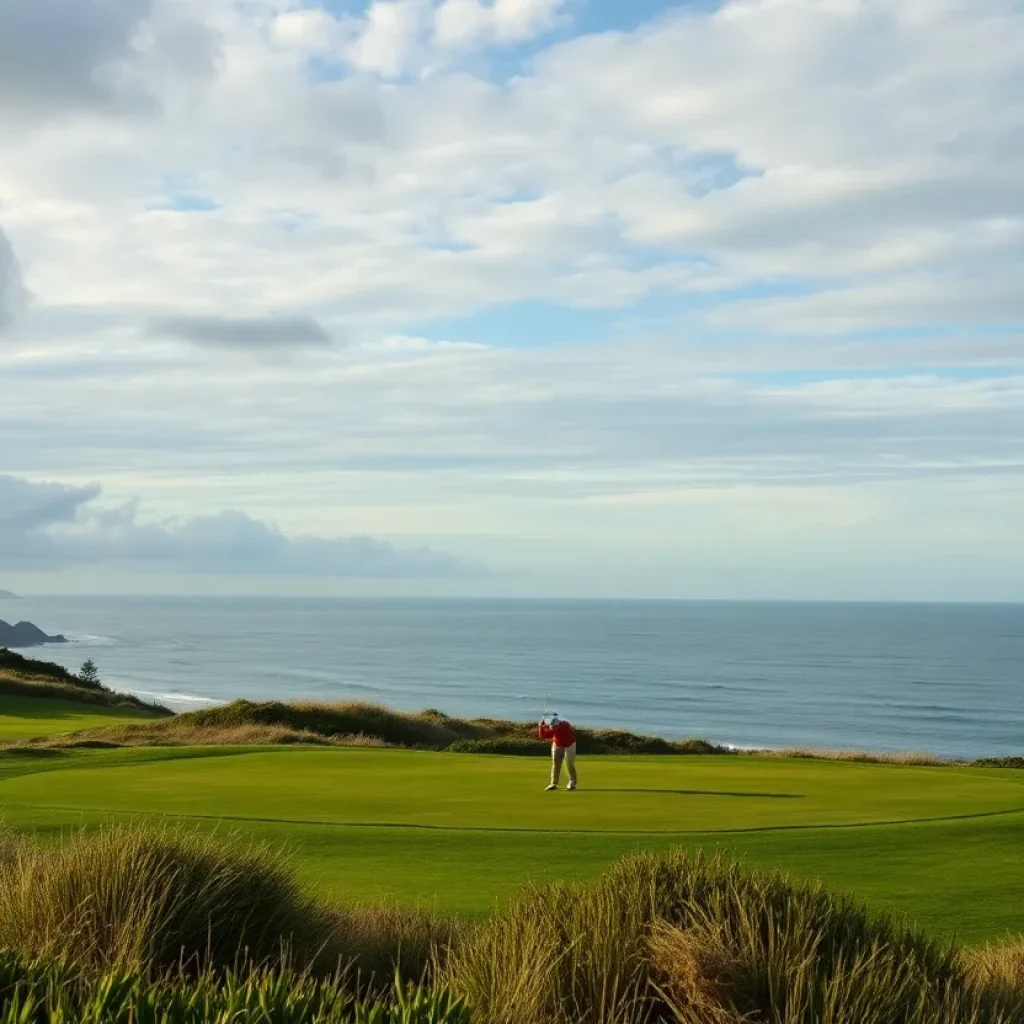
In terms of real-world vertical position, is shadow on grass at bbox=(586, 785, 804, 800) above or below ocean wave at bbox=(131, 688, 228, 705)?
above

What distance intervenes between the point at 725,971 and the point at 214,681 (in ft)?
314

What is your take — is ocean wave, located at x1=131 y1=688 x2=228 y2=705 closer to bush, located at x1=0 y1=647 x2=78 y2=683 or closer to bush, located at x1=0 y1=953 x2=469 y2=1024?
bush, located at x1=0 y1=647 x2=78 y2=683

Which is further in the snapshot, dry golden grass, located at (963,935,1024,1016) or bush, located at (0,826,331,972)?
bush, located at (0,826,331,972)

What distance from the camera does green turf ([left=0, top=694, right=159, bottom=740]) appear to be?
30.9 metres

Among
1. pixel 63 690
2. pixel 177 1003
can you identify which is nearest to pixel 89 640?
pixel 63 690

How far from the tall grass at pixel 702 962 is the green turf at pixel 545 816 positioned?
2.97 m

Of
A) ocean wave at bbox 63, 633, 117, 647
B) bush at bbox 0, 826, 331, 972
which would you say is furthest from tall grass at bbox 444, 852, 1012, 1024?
ocean wave at bbox 63, 633, 117, 647

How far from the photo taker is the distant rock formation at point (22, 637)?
15850cm

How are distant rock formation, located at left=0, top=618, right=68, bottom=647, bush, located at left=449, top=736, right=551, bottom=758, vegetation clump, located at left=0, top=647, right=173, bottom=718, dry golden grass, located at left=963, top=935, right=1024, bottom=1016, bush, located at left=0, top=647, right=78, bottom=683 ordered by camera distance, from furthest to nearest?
1. distant rock formation, located at left=0, top=618, right=68, bottom=647
2. bush, located at left=0, top=647, right=78, bottom=683
3. vegetation clump, located at left=0, top=647, right=173, bottom=718
4. bush, located at left=449, top=736, right=551, bottom=758
5. dry golden grass, located at left=963, top=935, right=1024, bottom=1016

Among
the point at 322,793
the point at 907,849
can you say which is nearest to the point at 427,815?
the point at 322,793

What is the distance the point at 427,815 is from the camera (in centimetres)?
1434

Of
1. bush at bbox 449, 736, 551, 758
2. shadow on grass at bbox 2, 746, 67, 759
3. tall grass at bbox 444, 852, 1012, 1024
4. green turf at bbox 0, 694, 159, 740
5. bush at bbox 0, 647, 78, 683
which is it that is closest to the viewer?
tall grass at bbox 444, 852, 1012, 1024

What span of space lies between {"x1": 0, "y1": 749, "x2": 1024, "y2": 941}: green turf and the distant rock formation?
5806 inches

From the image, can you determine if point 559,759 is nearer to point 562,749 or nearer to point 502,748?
point 562,749
